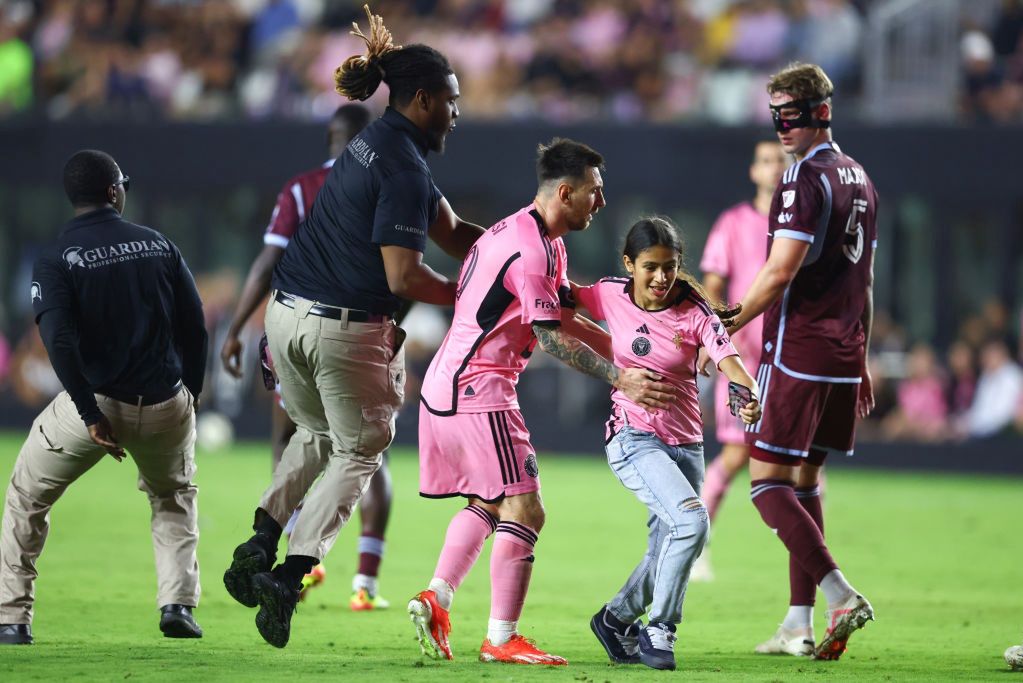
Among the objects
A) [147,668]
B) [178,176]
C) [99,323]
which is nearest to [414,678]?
[147,668]

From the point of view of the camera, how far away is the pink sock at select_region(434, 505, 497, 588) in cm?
→ 617

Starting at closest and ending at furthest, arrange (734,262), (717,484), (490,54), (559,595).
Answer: (559,595)
(734,262)
(717,484)
(490,54)

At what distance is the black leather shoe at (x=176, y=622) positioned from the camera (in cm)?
660

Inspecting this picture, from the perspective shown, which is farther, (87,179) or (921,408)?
(921,408)

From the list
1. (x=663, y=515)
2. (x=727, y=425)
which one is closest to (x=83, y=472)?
(x=663, y=515)

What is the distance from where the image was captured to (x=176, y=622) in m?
6.61

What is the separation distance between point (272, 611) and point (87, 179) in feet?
6.77

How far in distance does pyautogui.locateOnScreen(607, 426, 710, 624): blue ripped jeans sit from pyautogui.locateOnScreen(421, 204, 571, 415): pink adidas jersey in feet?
1.89

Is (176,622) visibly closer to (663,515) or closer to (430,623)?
(430,623)

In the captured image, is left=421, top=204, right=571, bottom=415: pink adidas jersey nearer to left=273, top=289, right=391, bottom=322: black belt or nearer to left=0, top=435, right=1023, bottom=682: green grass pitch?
left=273, top=289, right=391, bottom=322: black belt

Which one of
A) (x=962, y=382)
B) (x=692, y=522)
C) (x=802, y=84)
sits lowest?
(x=692, y=522)

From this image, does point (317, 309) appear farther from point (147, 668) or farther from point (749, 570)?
point (749, 570)

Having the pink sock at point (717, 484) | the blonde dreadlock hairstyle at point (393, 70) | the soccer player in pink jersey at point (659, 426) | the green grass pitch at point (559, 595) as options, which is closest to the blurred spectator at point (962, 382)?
the green grass pitch at point (559, 595)

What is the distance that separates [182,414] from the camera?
660 cm
